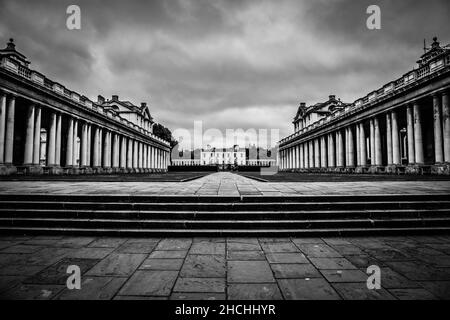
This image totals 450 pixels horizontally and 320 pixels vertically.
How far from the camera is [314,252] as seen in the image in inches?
150

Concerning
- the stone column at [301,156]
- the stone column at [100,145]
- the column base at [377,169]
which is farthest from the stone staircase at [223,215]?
the stone column at [301,156]

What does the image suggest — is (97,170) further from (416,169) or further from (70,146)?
(416,169)

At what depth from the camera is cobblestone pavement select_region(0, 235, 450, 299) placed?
2.57 meters

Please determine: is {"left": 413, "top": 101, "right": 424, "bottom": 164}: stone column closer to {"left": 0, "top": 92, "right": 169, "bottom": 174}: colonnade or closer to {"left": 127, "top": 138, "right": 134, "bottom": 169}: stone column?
{"left": 0, "top": 92, "right": 169, "bottom": 174}: colonnade

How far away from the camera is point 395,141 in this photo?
2573cm

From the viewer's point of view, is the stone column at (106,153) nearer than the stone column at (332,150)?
Yes

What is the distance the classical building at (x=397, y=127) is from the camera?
19656mm

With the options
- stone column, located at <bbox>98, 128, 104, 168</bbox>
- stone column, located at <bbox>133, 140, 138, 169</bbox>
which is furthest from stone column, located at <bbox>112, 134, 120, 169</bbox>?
stone column, located at <bbox>133, 140, 138, 169</bbox>

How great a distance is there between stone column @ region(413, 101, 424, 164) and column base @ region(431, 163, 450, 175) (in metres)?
2.26

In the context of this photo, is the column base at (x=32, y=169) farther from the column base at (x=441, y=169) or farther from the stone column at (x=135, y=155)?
the column base at (x=441, y=169)

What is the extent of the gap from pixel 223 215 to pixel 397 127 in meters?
28.8
